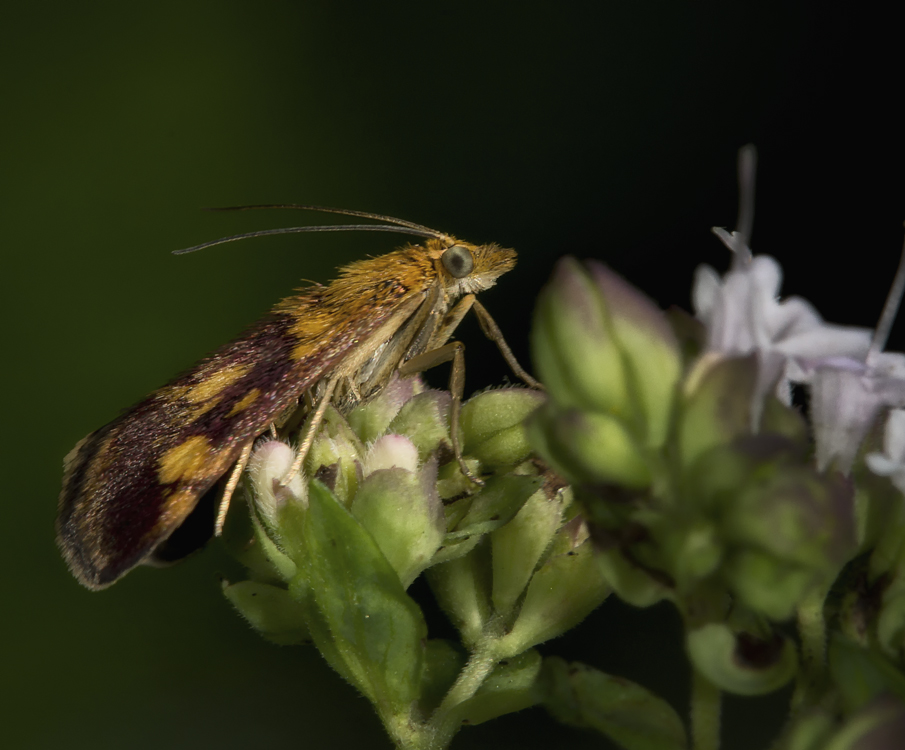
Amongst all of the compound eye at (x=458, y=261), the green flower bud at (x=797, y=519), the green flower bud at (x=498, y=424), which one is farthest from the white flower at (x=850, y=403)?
the compound eye at (x=458, y=261)

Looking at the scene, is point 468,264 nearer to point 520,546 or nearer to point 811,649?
point 520,546

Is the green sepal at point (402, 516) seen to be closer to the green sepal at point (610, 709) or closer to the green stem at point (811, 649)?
the green sepal at point (610, 709)

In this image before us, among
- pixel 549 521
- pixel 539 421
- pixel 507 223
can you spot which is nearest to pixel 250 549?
pixel 549 521

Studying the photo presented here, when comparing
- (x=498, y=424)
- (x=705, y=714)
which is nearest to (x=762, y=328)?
(x=705, y=714)

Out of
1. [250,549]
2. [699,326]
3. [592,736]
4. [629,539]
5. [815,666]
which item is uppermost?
[699,326]

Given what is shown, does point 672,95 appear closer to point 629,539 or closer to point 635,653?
point 635,653

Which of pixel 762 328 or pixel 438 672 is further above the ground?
pixel 762 328

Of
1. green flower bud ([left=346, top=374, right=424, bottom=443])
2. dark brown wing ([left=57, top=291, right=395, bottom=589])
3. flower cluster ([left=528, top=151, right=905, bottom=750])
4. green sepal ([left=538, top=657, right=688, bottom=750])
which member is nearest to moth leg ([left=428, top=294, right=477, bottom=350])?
dark brown wing ([left=57, top=291, right=395, bottom=589])
